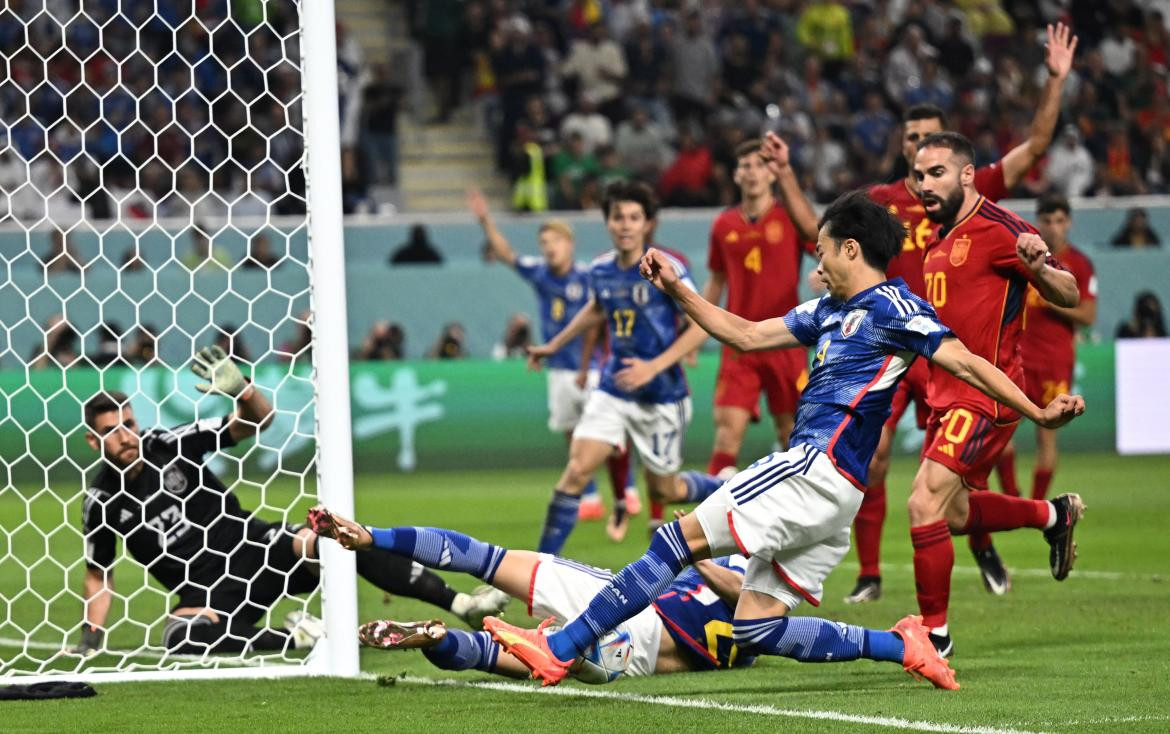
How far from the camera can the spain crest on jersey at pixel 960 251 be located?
6.92m

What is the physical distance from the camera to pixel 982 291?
688 centimetres

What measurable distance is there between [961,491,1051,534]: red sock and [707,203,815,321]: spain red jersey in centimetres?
326

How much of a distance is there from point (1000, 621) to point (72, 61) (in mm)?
14123

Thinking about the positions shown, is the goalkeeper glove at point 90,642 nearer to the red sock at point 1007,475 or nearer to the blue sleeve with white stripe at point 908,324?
the blue sleeve with white stripe at point 908,324

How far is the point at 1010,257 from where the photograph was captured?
22.4ft


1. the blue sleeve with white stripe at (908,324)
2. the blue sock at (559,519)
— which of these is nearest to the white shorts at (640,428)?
the blue sock at (559,519)

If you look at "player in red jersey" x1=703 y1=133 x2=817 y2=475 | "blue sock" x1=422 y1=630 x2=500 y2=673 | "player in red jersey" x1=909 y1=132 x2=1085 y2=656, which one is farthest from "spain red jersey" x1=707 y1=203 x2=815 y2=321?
"blue sock" x1=422 y1=630 x2=500 y2=673

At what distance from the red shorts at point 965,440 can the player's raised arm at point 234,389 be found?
2752 millimetres

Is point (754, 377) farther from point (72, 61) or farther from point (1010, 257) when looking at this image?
point (72, 61)

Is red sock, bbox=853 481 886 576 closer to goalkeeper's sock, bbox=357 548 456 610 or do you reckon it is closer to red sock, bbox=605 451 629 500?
goalkeeper's sock, bbox=357 548 456 610

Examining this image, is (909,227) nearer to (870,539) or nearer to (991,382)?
(870,539)

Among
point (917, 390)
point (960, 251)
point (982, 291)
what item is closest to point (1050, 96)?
point (960, 251)

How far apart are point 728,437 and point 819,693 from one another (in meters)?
4.36

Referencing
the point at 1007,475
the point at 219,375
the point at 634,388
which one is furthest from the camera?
the point at 1007,475
